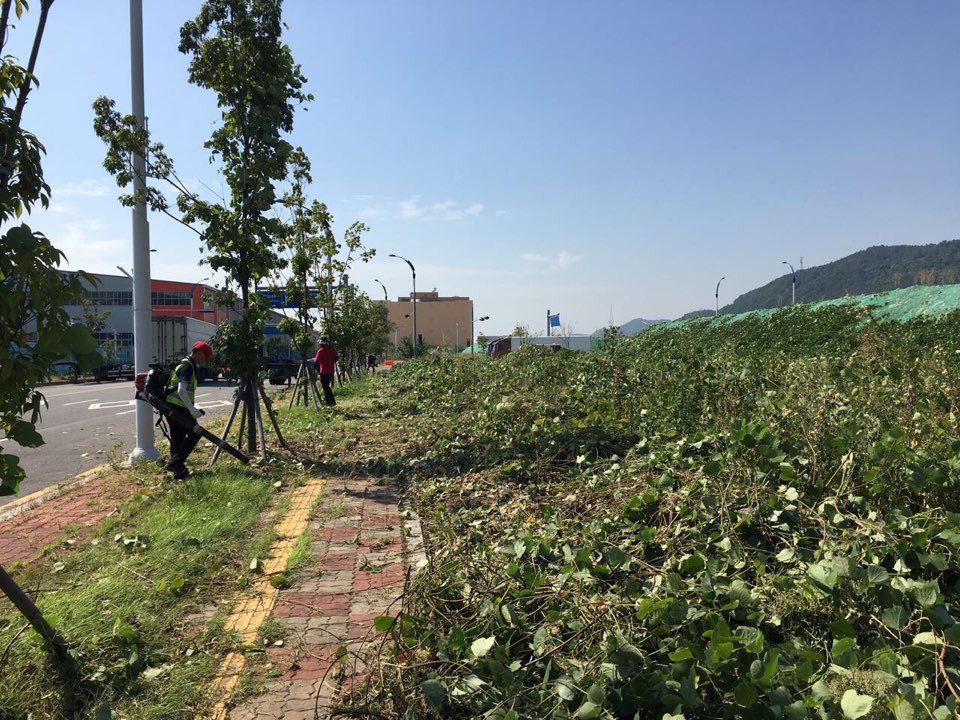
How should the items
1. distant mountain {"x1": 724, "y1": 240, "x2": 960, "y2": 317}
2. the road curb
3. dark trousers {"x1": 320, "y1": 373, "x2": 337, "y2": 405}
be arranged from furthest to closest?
distant mountain {"x1": 724, "y1": 240, "x2": 960, "y2": 317}, dark trousers {"x1": 320, "y1": 373, "x2": 337, "y2": 405}, the road curb

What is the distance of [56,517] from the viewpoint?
6.30 metres

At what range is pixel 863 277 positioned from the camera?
11144cm

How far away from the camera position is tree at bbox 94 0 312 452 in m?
8.75

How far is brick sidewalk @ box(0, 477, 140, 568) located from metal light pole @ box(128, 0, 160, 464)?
1.03m

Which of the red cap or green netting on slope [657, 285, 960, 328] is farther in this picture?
green netting on slope [657, 285, 960, 328]

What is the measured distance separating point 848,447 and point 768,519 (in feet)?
2.66

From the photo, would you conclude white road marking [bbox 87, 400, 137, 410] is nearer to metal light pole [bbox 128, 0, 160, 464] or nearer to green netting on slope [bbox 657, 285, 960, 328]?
metal light pole [bbox 128, 0, 160, 464]

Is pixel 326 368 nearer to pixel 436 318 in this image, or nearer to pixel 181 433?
pixel 181 433

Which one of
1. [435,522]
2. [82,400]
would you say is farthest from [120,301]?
[435,522]

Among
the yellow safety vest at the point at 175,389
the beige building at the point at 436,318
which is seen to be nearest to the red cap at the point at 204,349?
the yellow safety vest at the point at 175,389

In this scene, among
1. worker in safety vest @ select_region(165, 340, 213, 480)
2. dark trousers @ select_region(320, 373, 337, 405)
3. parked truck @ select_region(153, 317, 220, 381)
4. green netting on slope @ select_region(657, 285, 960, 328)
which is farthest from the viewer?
parked truck @ select_region(153, 317, 220, 381)

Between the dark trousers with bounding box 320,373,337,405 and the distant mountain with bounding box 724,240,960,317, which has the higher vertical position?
the distant mountain with bounding box 724,240,960,317

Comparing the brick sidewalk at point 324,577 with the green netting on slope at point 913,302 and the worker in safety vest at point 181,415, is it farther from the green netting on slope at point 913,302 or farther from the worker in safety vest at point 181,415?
the green netting on slope at point 913,302

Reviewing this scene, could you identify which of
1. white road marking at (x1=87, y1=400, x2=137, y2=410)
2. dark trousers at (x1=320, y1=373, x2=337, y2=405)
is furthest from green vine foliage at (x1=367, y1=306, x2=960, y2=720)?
white road marking at (x1=87, y1=400, x2=137, y2=410)
